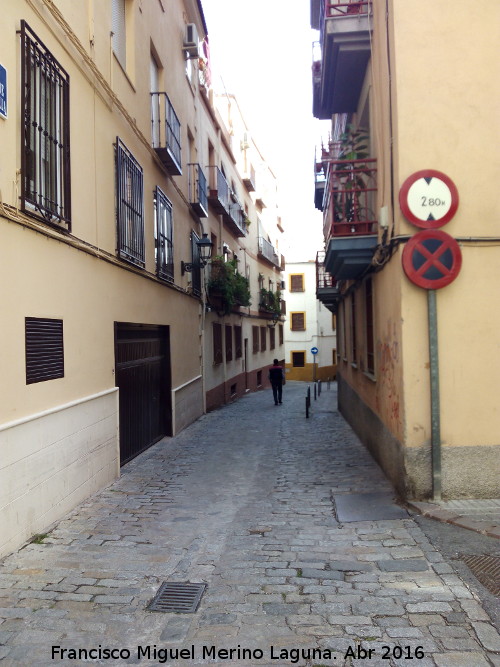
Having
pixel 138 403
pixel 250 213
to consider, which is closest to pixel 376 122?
pixel 138 403

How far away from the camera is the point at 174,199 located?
1305cm

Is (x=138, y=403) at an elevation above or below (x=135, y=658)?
above

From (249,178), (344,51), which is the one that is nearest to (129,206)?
(344,51)

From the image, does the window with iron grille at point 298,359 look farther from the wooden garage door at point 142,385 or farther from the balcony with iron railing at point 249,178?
the wooden garage door at point 142,385

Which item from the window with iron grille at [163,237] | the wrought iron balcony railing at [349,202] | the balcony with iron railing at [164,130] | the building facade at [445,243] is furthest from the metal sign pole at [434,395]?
the balcony with iron railing at [164,130]

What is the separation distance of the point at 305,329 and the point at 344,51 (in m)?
34.9

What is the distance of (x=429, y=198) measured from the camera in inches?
250

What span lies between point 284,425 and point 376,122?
335 inches

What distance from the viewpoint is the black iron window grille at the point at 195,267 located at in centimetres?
1498

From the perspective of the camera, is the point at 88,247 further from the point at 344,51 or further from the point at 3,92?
the point at 344,51

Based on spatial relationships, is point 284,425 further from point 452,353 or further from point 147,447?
point 452,353

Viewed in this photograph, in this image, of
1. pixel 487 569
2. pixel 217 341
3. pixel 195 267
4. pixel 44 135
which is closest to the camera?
pixel 487 569

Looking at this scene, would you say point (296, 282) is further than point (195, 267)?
Yes

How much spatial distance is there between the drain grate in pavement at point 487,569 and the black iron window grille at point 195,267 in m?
10.9
